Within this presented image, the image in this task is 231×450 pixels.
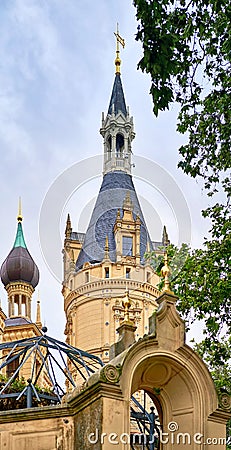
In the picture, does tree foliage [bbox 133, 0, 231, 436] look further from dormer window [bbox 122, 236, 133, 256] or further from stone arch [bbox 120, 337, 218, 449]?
dormer window [bbox 122, 236, 133, 256]

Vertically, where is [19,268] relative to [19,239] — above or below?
below

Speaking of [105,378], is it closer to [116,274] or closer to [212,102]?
[212,102]

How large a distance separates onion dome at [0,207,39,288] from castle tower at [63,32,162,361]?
8.87 feet

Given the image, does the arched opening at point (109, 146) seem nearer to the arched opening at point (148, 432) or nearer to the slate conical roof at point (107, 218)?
the slate conical roof at point (107, 218)

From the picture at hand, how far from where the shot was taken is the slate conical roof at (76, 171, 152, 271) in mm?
67438

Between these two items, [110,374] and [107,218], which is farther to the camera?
[107,218]

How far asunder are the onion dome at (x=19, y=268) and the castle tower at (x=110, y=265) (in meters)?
2.70

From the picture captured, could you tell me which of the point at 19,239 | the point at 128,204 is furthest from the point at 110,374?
the point at 19,239

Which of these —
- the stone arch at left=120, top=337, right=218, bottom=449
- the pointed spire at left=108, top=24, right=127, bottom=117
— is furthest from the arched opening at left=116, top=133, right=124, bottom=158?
the stone arch at left=120, top=337, right=218, bottom=449

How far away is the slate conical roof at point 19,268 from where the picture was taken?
222 ft

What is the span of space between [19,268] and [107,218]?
801cm

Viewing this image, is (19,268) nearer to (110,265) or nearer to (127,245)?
(110,265)

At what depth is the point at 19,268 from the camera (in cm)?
6812

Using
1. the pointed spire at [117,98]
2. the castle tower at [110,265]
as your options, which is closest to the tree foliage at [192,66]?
the castle tower at [110,265]
